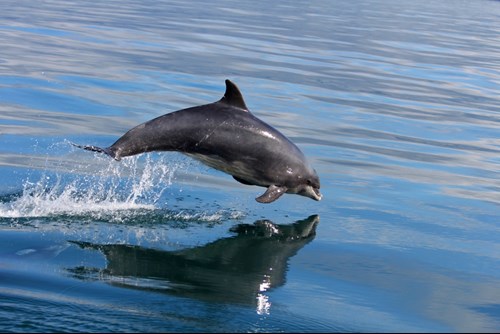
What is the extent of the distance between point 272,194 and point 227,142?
929mm

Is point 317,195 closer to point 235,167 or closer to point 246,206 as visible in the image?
point 246,206

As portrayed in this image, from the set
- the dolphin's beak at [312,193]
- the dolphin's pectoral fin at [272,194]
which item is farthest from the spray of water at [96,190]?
the dolphin's beak at [312,193]

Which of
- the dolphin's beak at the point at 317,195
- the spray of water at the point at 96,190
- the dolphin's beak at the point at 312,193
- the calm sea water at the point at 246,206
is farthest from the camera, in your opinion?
the dolphin's beak at the point at 317,195

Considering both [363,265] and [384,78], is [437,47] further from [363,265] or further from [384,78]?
[363,265]

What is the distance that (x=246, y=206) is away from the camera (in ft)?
42.5

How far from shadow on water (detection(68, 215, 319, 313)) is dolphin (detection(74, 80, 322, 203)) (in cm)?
63

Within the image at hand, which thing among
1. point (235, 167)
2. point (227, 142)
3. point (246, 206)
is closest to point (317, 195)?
point (246, 206)

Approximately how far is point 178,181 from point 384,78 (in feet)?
49.1

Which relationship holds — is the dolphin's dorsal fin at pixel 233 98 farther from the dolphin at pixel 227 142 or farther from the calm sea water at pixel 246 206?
the calm sea water at pixel 246 206

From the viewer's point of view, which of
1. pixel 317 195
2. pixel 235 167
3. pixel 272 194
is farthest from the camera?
pixel 317 195

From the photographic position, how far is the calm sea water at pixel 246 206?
9.01 m

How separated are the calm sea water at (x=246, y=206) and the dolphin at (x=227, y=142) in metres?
0.70

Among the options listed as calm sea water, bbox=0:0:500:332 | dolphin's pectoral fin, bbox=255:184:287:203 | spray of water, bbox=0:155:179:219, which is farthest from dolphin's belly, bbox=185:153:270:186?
spray of water, bbox=0:155:179:219

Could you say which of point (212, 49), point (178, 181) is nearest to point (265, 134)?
point (178, 181)
